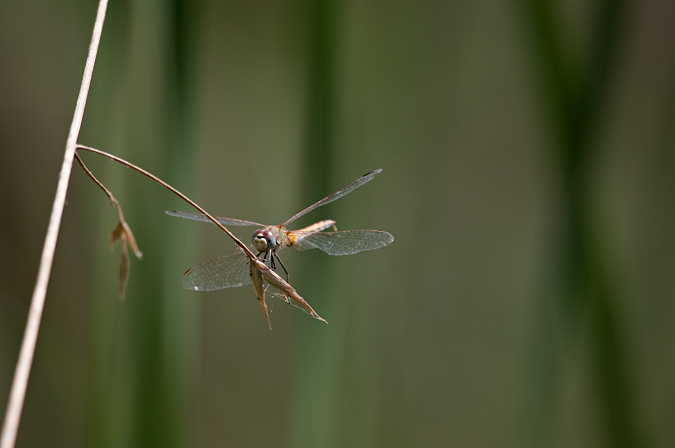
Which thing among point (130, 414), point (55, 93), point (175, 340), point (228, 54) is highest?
point (228, 54)

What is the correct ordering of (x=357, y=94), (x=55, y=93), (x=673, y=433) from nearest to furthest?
(x=357, y=94) → (x=673, y=433) → (x=55, y=93)

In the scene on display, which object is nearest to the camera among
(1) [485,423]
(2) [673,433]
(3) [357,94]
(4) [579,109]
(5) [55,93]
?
(4) [579,109]

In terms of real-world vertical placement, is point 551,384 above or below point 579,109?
below

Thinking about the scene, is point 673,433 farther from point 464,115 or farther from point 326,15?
point 326,15

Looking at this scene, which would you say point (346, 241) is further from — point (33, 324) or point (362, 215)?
point (362, 215)

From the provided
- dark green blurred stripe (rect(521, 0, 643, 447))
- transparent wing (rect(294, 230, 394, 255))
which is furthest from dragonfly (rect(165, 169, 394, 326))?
Result: dark green blurred stripe (rect(521, 0, 643, 447))

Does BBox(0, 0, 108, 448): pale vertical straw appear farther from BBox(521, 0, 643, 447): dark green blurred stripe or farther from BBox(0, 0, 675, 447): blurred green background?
BBox(521, 0, 643, 447): dark green blurred stripe

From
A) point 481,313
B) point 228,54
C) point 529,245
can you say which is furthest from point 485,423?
point 228,54

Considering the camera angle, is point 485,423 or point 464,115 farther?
point 485,423
